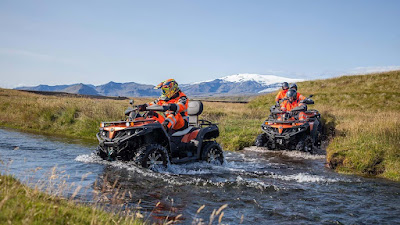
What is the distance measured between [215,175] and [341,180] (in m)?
3.03

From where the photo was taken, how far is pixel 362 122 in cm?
1566

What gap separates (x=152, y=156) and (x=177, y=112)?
5.40 ft

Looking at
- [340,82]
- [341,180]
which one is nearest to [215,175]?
[341,180]

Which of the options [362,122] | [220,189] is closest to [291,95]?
[362,122]

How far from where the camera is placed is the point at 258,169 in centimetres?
1069

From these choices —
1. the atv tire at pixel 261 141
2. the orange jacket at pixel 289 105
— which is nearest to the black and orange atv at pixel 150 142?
the atv tire at pixel 261 141

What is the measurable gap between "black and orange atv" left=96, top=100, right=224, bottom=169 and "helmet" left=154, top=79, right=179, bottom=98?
2.18 ft

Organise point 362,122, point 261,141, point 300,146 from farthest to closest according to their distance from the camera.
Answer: point 362,122, point 261,141, point 300,146

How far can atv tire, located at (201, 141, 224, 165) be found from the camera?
34.7 feet

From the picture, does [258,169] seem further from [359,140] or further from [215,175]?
[359,140]

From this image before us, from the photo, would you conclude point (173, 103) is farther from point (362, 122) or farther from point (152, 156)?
point (362, 122)

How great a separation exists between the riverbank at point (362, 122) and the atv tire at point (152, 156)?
5.13 m

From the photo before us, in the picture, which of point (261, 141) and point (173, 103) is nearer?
point (173, 103)

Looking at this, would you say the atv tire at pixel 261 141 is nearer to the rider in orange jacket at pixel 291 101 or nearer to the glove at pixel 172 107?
the rider in orange jacket at pixel 291 101
